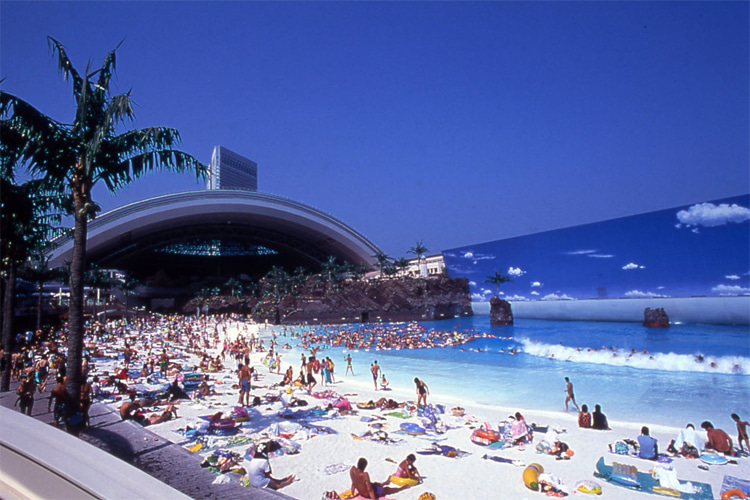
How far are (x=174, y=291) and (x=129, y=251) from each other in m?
11.2

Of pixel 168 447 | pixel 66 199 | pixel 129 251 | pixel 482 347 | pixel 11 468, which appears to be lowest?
pixel 482 347

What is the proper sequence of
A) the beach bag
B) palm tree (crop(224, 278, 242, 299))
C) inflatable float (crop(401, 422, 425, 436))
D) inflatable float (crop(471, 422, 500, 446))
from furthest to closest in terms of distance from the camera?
palm tree (crop(224, 278, 242, 299)), inflatable float (crop(401, 422, 425, 436)), inflatable float (crop(471, 422, 500, 446)), the beach bag

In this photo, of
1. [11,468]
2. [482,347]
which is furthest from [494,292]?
[11,468]

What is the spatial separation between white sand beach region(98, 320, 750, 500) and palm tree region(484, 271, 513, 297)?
3762 cm

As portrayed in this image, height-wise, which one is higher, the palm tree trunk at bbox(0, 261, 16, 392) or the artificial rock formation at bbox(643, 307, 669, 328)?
the palm tree trunk at bbox(0, 261, 16, 392)

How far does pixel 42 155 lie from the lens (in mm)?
7590

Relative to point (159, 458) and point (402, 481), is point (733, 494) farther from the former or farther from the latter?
point (159, 458)

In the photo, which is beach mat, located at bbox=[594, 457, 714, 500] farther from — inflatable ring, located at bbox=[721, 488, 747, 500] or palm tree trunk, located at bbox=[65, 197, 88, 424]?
palm tree trunk, located at bbox=[65, 197, 88, 424]

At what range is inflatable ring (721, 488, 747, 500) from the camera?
6.64m

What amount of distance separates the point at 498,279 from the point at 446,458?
44.1 m

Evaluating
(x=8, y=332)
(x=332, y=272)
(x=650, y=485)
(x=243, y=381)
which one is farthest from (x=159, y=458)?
(x=332, y=272)

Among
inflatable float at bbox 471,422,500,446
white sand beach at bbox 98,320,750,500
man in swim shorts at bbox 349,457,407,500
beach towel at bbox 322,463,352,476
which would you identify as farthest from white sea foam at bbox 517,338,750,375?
man in swim shorts at bbox 349,457,407,500

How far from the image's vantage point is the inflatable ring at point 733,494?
21.8ft

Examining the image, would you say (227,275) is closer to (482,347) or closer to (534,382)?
(482,347)
